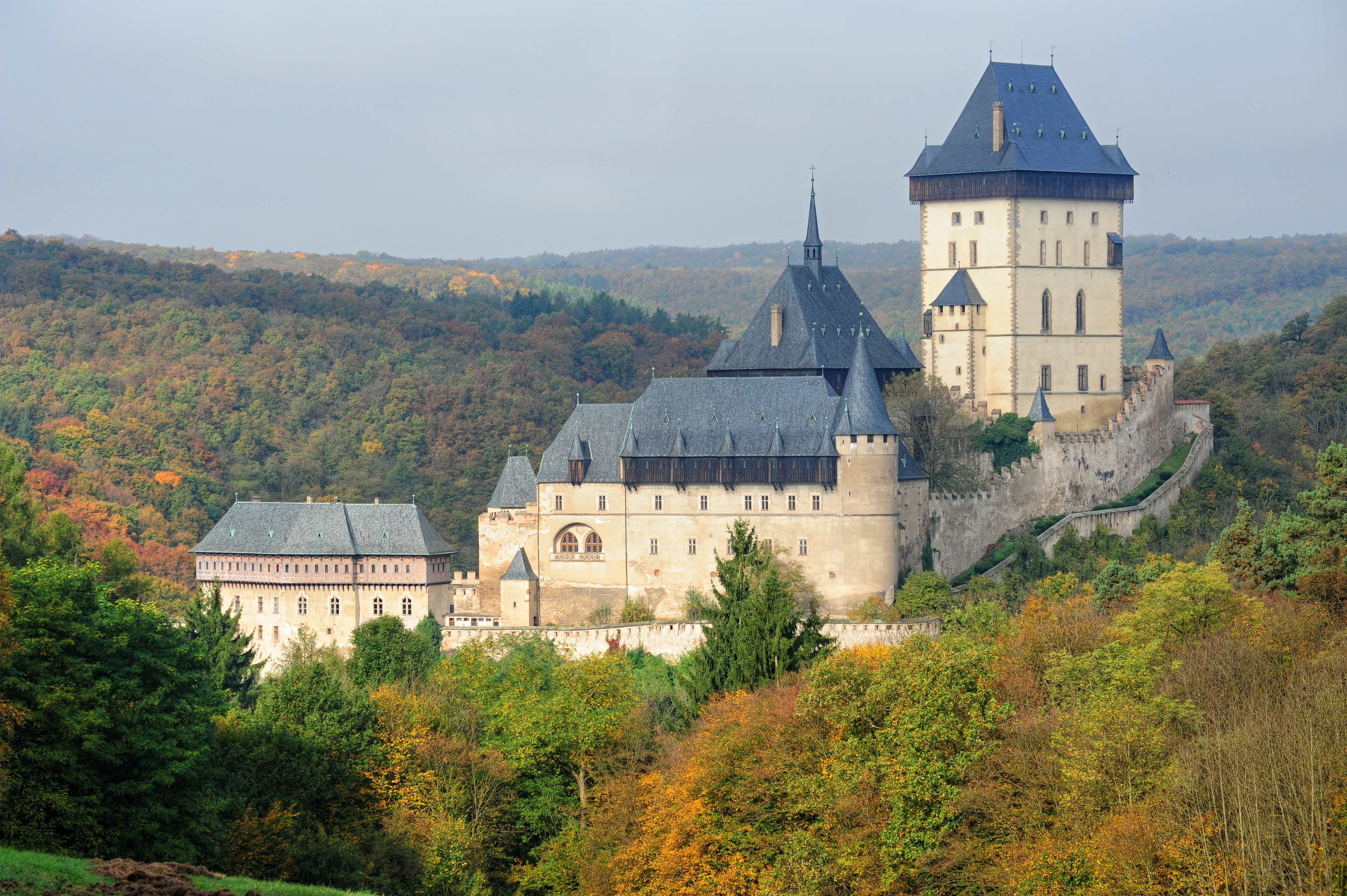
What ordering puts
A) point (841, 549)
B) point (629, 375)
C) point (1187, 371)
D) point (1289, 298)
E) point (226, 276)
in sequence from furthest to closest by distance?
point (1289, 298) < point (226, 276) < point (629, 375) < point (1187, 371) < point (841, 549)

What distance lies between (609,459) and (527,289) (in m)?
98.7

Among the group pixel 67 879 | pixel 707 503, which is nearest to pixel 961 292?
pixel 707 503

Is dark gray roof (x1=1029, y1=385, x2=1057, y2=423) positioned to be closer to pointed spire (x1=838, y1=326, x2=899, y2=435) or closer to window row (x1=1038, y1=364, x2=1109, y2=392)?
window row (x1=1038, y1=364, x2=1109, y2=392)

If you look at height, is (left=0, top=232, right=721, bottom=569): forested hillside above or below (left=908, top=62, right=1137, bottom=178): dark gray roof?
below

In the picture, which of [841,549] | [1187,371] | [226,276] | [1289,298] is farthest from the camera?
[1289,298]

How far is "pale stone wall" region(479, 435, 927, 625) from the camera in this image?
51594 mm

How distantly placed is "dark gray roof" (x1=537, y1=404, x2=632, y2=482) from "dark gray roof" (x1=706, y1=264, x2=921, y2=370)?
13.7ft

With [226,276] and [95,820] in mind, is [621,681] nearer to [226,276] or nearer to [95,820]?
[95,820]

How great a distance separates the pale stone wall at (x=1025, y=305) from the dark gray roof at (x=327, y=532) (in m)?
17.6

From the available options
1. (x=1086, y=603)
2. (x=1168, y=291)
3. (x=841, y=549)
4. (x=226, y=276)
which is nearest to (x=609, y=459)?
(x=841, y=549)

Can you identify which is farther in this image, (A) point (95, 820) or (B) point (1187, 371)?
(B) point (1187, 371)

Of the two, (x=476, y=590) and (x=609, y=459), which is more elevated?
(x=609, y=459)

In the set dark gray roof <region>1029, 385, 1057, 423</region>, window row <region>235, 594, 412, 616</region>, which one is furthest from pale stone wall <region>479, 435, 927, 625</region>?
dark gray roof <region>1029, 385, 1057, 423</region>

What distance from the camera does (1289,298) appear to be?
132 m
